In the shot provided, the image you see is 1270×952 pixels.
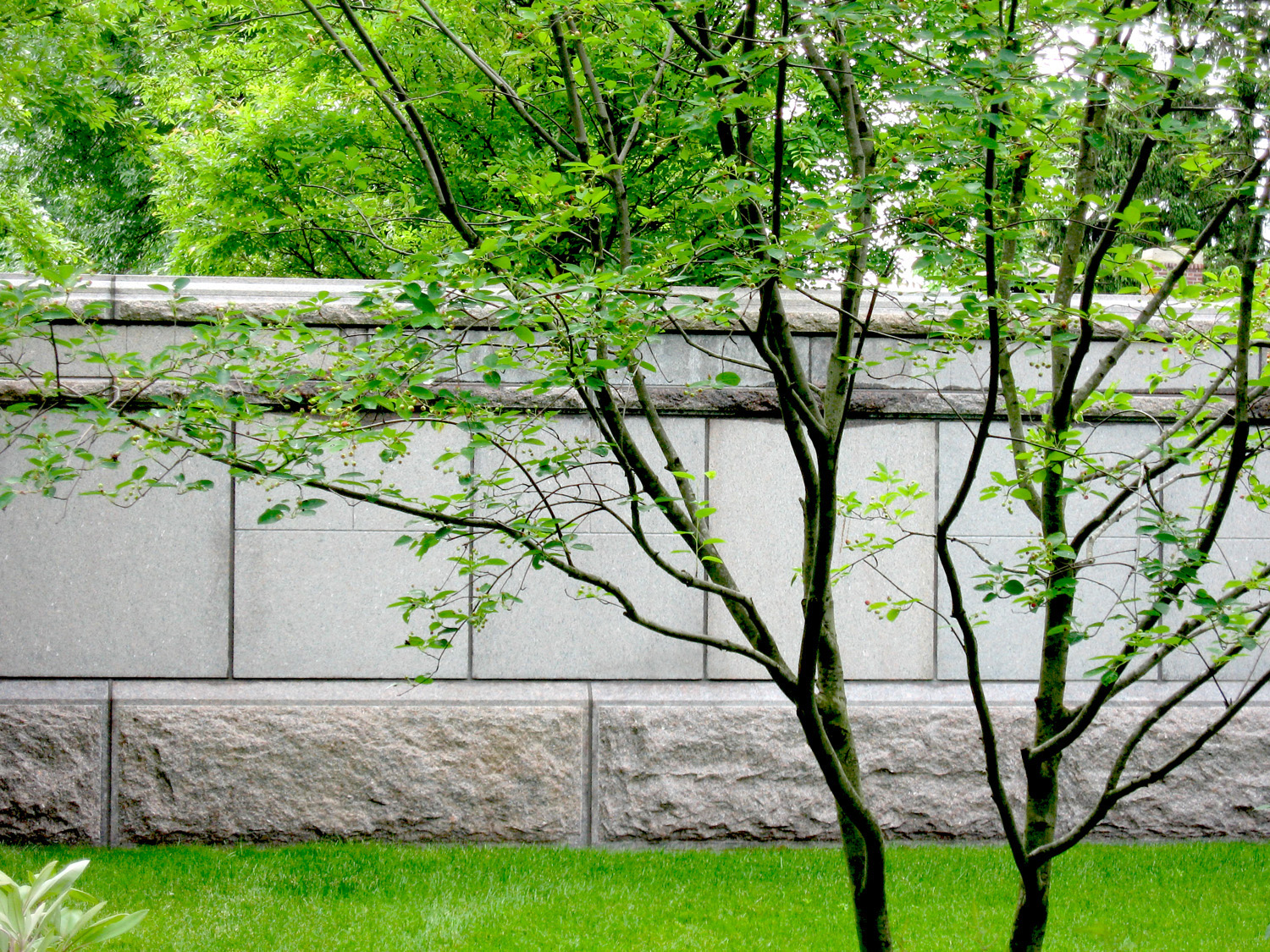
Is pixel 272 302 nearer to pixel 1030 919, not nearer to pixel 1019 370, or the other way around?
pixel 1019 370

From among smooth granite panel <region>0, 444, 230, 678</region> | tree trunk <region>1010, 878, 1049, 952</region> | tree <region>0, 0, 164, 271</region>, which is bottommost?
tree trunk <region>1010, 878, 1049, 952</region>

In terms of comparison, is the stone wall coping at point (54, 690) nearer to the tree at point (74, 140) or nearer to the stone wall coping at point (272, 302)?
the stone wall coping at point (272, 302)

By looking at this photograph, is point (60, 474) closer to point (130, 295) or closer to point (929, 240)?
point (929, 240)

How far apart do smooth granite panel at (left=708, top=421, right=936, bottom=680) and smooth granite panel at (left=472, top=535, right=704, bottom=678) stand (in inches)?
15.6

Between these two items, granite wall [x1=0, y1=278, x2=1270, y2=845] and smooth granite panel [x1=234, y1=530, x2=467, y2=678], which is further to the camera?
smooth granite panel [x1=234, y1=530, x2=467, y2=678]

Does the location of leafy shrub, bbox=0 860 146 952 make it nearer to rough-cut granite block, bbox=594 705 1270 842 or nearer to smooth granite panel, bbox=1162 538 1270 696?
rough-cut granite block, bbox=594 705 1270 842

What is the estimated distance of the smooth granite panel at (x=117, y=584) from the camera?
19.2 feet

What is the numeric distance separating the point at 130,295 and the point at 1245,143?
17.4 ft

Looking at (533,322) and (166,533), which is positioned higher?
(533,322)

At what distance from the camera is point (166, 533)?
593 cm

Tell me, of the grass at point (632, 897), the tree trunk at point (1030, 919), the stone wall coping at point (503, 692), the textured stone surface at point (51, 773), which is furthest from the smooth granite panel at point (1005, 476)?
the textured stone surface at point (51, 773)

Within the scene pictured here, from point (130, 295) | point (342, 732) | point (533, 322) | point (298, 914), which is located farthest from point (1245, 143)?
point (130, 295)

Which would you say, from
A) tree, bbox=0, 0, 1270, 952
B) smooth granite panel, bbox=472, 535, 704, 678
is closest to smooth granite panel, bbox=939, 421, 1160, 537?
smooth granite panel, bbox=472, 535, 704, 678

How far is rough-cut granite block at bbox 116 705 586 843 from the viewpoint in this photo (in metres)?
5.75
